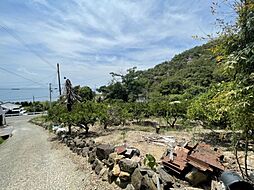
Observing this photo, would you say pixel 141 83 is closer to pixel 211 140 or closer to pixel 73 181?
pixel 211 140

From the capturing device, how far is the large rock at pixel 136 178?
500 centimetres

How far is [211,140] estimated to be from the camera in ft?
34.1

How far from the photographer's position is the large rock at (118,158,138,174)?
5.56 metres

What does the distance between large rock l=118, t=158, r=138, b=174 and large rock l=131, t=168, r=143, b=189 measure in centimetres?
23

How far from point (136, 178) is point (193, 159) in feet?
4.15

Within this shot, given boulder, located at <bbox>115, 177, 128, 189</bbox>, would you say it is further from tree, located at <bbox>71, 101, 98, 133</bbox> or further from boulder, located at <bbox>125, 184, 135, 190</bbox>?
tree, located at <bbox>71, 101, 98, 133</bbox>

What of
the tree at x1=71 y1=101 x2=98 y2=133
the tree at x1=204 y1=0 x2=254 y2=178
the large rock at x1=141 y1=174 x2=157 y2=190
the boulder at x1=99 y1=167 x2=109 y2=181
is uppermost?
the tree at x1=204 y1=0 x2=254 y2=178

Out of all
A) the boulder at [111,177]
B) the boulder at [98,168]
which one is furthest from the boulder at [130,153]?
the boulder at [98,168]

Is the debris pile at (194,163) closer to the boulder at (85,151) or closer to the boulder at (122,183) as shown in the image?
the boulder at (122,183)

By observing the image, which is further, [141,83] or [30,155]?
[141,83]

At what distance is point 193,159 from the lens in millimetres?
4891

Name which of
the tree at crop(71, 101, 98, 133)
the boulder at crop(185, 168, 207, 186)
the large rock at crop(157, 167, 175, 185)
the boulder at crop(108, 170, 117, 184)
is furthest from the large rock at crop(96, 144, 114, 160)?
the tree at crop(71, 101, 98, 133)

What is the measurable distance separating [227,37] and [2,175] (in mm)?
7857

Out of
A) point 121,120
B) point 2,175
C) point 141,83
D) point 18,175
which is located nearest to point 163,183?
point 18,175
